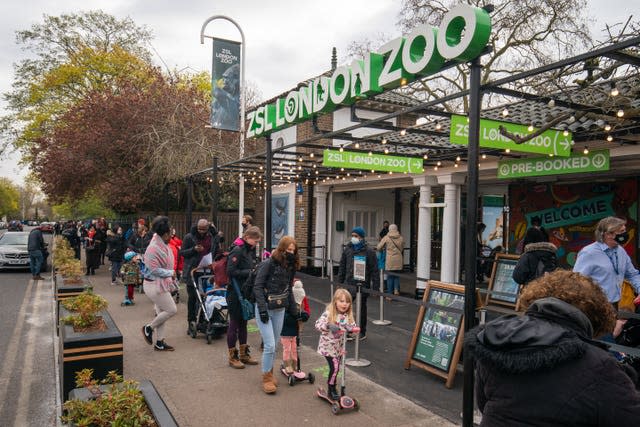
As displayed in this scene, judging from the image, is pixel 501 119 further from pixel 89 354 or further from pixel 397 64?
pixel 89 354

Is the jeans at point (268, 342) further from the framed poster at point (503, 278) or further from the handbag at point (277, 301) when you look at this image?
the framed poster at point (503, 278)

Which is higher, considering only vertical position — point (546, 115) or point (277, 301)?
point (546, 115)

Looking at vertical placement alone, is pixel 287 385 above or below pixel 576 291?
below

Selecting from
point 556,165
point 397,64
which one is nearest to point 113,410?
point 397,64

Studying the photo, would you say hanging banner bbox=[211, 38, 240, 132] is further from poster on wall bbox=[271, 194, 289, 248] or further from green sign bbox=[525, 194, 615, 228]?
green sign bbox=[525, 194, 615, 228]

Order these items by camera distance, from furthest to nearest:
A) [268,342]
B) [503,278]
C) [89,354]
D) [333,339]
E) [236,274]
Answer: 1. [503,278]
2. [236,274]
3. [268,342]
4. [333,339]
5. [89,354]

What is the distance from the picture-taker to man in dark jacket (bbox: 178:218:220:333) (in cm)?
808

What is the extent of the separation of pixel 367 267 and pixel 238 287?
263cm

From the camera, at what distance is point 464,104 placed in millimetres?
19156

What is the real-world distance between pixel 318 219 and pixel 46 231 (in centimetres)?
5002

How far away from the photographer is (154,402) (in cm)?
349

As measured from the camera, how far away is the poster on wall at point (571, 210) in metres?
10.4

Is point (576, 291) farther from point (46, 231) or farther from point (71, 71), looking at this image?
point (46, 231)

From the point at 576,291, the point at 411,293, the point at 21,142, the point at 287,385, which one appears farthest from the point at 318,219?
the point at 21,142
